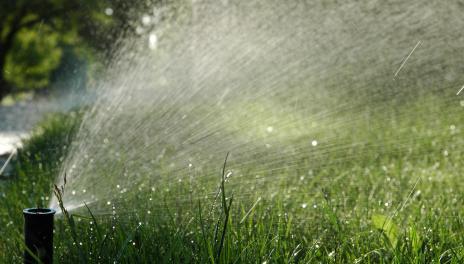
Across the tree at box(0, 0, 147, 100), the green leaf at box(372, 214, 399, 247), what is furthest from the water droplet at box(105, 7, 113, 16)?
the green leaf at box(372, 214, 399, 247)

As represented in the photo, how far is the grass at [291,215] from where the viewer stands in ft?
5.85

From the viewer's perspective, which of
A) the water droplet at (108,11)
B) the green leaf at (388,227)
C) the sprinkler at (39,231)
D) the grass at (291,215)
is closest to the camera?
the sprinkler at (39,231)

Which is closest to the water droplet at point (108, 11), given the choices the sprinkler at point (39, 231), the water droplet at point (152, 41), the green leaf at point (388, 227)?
the water droplet at point (152, 41)

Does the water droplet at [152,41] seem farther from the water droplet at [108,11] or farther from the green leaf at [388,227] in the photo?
the green leaf at [388,227]

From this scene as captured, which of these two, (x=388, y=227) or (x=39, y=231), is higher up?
(x=39, y=231)

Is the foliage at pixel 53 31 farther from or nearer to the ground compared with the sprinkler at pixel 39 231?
farther from the ground

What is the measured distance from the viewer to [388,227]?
2.04 metres

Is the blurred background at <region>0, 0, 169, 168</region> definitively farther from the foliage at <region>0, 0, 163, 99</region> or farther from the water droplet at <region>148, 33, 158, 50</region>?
the water droplet at <region>148, 33, 158, 50</region>

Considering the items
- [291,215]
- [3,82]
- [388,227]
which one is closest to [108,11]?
[3,82]

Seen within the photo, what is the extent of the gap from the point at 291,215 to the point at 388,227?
0.37 metres

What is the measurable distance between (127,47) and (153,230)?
212 inches

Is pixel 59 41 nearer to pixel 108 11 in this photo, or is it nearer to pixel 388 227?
pixel 108 11

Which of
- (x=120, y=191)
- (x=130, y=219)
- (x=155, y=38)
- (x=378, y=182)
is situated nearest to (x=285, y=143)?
(x=378, y=182)

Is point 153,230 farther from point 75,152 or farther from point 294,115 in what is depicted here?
point 294,115
